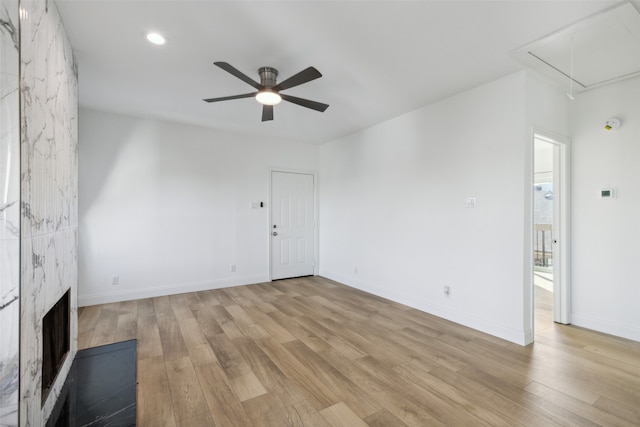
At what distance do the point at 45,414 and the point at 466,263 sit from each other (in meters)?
3.80

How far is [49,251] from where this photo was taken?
1.83 meters

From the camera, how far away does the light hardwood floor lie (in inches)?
74.6

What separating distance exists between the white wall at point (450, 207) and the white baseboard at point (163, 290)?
187 cm

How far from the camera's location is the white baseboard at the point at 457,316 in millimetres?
2896

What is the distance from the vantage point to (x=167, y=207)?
4.55 metres

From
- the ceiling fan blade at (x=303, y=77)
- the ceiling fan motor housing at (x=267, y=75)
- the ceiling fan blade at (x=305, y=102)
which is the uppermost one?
the ceiling fan motor housing at (x=267, y=75)

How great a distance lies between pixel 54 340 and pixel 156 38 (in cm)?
244

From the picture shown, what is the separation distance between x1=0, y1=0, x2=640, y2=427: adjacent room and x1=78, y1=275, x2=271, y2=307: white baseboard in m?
0.02

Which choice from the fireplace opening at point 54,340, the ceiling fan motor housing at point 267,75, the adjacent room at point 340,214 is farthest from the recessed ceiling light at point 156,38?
the fireplace opening at point 54,340

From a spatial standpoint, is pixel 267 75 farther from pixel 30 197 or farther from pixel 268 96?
pixel 30 197

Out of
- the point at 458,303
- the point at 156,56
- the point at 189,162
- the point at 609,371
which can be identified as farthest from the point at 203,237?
the point at 609,371

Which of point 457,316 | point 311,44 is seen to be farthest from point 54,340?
point 457,316

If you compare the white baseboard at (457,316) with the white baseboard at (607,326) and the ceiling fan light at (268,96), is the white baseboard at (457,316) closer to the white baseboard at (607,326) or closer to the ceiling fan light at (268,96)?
the white baseboard at (607,326)

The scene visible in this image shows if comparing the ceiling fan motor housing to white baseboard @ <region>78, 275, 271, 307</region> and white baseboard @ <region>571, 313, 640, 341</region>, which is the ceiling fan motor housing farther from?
white baseboard @ <region>571, 313, 640, 341</region>
